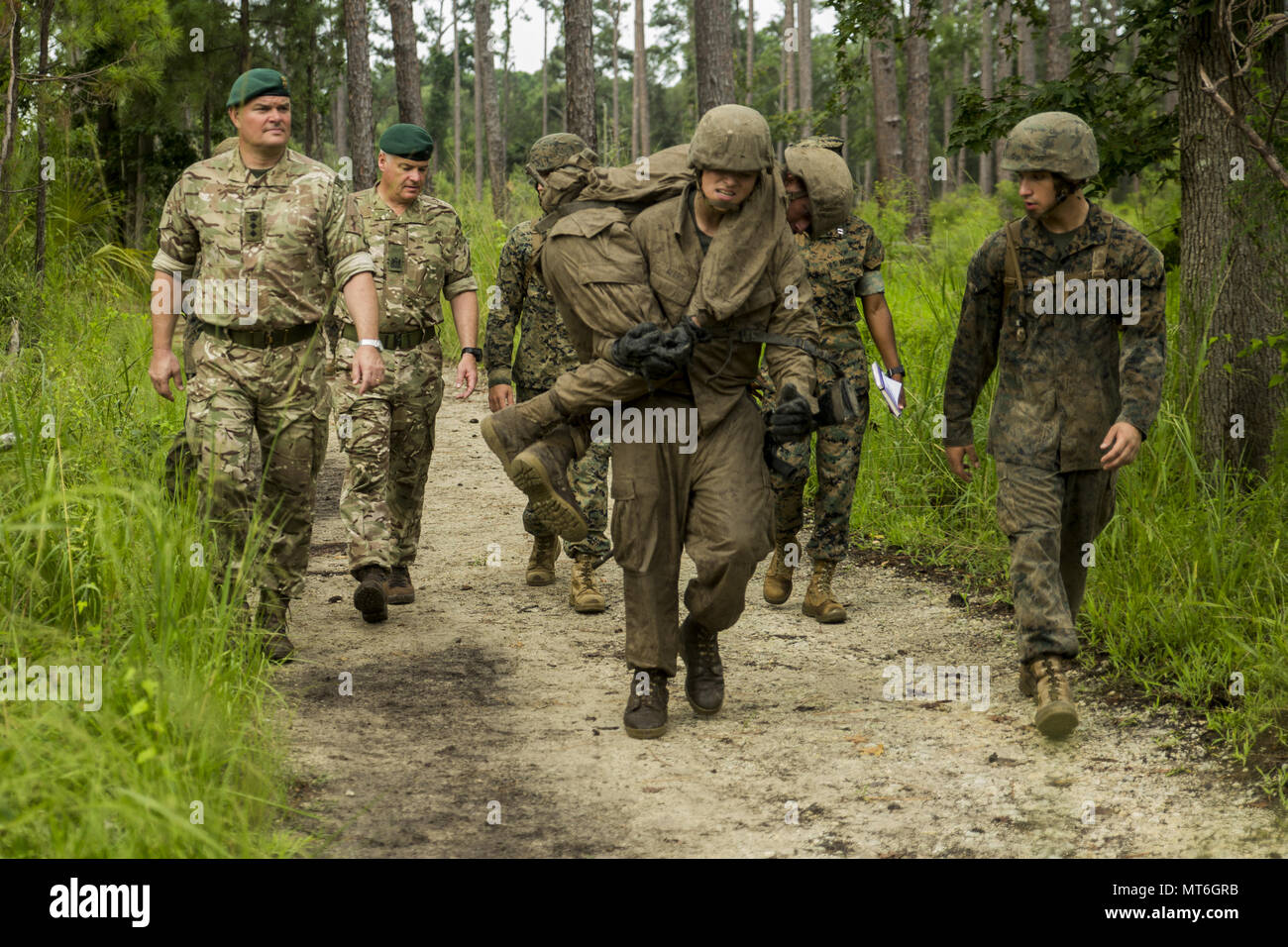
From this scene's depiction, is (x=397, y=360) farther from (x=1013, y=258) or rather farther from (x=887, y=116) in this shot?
(x=887, y=116)

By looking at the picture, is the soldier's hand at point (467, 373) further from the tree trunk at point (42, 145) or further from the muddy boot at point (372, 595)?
the tree trunk at point (42, 145)

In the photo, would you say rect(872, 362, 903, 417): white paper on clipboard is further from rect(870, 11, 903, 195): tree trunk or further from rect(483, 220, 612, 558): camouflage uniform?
rect(870, 11, 903, 195): tree trunk

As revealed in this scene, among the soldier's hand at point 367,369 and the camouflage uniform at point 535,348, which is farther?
the camouflage uniform at point 535,348

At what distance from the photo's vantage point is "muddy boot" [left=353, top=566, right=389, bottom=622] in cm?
599

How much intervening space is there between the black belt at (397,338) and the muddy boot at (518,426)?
6.10 feet

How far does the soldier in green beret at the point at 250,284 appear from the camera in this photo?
16.7ft

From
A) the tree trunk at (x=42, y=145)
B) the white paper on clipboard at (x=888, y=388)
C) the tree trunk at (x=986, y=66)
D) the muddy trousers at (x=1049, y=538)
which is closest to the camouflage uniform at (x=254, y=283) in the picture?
the white paper on clipboard at (x=888, y=388)

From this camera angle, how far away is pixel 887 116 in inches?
738

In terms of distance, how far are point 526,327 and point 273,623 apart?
223 centimetres

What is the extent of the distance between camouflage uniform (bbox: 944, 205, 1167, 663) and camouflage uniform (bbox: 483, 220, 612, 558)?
2.36 metres

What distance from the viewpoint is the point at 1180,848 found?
366 centimetres

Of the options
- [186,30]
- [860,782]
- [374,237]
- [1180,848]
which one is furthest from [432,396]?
[186,30]

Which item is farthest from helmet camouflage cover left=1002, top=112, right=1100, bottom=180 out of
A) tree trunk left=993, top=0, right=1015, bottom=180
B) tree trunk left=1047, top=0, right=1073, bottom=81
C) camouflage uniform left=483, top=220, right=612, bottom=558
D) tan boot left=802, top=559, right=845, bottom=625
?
tree trunk left=1047, top=0, right=1073, bottom=81
